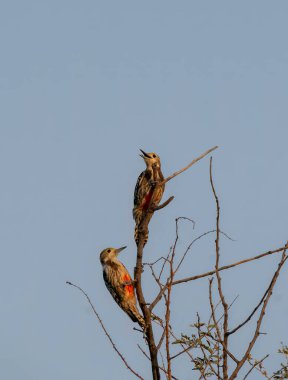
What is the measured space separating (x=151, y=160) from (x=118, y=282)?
69.1 inches

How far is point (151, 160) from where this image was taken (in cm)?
1079

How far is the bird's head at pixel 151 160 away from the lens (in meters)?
10.7

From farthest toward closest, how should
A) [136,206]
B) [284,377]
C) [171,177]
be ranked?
[136,206]
[284,377]
[171,177]

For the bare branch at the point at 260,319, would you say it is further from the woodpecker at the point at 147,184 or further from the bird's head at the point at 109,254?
the bird's head at the point at 109,254

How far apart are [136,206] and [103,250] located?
1.81 metres

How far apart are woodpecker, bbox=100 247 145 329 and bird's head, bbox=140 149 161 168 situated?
1.32m

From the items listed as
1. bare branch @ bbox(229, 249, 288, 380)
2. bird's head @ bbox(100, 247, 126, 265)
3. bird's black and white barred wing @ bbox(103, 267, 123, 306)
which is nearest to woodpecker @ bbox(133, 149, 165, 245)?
bird's head @ bbox(100, 247, 126, 265)

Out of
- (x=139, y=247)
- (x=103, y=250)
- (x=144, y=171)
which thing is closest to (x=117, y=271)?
(x=103, y=250)

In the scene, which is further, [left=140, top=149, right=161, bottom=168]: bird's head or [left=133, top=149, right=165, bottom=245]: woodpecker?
[left=140, top=149, right=161, bottom=168]: bird's head

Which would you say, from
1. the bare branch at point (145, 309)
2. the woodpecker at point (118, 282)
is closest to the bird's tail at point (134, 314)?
the woodpecker at point (118, 282)

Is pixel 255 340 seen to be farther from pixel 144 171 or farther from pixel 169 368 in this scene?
pixel 144 171

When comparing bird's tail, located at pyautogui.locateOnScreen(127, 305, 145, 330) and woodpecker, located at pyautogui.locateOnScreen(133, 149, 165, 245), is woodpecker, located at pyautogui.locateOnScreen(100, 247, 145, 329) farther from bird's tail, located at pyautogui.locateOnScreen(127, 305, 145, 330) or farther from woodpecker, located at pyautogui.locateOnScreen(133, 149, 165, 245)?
woodpecker, located at pyautogui.locateOnScreen(133, 149, 165, 245)

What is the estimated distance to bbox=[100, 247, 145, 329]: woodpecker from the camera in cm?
988

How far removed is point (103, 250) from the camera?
11.2m
